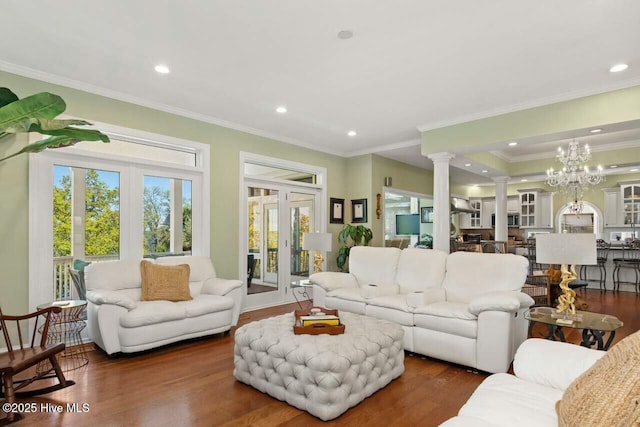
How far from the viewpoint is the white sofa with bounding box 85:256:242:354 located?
3.44m

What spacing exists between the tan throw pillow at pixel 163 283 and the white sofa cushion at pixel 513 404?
329 centimetres

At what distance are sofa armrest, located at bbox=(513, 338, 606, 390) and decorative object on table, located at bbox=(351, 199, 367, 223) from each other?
5.08 meters

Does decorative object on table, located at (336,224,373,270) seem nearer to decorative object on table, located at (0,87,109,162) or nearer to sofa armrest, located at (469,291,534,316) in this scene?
sofa armrest, located at (469,291,534,316)

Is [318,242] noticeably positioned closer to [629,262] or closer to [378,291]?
[378,291]

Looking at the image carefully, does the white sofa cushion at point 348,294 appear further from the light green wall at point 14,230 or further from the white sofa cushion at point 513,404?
the light green wall at point 14,230

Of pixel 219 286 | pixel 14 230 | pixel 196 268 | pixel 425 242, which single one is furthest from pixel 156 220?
pixel 425 242

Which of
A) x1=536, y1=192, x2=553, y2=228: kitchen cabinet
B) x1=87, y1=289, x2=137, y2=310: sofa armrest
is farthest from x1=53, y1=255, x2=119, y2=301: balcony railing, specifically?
x1=536, y1=192, x2=553, y2=228: kitchen cabinet

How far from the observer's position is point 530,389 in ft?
5.85

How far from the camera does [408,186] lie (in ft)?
26.8

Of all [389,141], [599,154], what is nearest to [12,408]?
[389,141]

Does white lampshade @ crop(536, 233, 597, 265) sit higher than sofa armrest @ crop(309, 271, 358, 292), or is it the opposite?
white lampshade @ crop(536, 233, 597, 265)

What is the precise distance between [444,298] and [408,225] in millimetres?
6903

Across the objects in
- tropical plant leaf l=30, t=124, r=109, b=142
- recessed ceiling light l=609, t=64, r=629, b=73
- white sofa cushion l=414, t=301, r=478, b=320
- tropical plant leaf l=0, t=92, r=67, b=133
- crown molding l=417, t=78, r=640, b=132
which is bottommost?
white sofa cushion l=414, t=301, r=478, b=320

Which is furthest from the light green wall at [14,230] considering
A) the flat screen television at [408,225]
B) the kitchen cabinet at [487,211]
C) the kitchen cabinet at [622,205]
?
the kitchen cabinet at [622,205]
